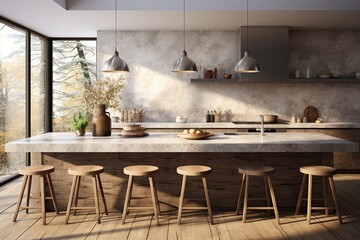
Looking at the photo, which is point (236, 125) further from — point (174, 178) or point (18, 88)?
point (18, 88)

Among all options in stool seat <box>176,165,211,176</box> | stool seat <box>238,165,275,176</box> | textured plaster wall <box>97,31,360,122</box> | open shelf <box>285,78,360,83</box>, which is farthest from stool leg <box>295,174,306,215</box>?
textured plaster wall <box>97,31,360,122</box>

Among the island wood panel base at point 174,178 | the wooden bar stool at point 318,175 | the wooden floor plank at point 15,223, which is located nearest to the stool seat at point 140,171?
the island wood panel base at point 174,178

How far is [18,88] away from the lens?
6676mm

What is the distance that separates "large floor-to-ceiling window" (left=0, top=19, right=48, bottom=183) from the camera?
20.2 ft

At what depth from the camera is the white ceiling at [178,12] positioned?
5.81 metres

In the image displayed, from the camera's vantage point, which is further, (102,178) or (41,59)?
(41,59)

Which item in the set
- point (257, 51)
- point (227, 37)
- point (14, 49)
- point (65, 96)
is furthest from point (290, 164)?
point (65, 96)

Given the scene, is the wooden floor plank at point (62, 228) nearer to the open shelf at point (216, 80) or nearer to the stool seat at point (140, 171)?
the stool seat at point (140, 171)

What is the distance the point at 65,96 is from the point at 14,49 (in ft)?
5.81

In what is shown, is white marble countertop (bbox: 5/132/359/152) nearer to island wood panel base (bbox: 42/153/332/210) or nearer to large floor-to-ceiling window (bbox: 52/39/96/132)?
island wood panel base (bbox: 42/153/332/210)

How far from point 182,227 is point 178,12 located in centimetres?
324

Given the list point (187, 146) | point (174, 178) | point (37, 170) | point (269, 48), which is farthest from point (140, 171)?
point (269, 48)

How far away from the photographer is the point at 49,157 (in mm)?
4535

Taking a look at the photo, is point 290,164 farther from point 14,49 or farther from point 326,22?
point 14,49
